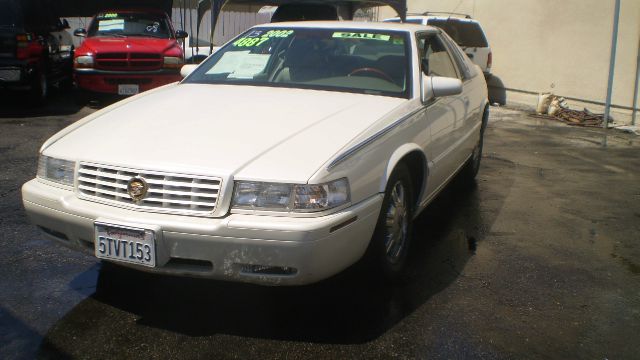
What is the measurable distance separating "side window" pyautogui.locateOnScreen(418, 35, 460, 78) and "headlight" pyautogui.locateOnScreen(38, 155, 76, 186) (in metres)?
2.35

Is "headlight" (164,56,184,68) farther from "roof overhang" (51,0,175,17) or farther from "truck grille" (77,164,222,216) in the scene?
"truck grille" (77,164,222,216)

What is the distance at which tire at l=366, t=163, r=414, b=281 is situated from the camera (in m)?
3.55

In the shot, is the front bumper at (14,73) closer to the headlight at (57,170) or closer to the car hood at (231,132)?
the car hood at (231,132)

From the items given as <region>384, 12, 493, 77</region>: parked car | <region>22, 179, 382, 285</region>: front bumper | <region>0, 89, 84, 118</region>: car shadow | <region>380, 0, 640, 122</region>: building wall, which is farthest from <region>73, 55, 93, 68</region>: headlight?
<region>380, 0, 640, 122</region>: building wall

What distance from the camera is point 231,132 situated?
11.2 feet

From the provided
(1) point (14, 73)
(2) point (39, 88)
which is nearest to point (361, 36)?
(1) point (14, 73)

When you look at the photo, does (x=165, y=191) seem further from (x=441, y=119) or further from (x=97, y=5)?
(x=97, y=5)

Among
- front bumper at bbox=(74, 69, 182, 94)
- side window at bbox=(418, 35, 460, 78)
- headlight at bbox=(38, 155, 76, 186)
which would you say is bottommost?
front bumper at bbox=(74, 69, 182, 94)

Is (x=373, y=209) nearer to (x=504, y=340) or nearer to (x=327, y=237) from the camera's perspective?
(x=327, y=237)

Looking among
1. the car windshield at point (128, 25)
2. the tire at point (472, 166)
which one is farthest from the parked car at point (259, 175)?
the car windshield at point (128, 25)

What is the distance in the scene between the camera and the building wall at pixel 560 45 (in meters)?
10.7

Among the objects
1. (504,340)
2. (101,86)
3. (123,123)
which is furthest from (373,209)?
(101,86)

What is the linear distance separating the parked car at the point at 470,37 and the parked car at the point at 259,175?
8.63 metres

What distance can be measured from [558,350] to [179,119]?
7.38 feet
